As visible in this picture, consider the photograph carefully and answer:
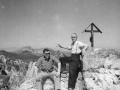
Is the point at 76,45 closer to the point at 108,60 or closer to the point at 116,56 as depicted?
the point at 108,60

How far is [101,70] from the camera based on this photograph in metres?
4.86

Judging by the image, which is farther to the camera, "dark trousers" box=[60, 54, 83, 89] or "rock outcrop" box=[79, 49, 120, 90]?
→ "dark trousers" box=[60, 54, 83, 89]

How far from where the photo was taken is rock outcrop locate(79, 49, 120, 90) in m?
4.23

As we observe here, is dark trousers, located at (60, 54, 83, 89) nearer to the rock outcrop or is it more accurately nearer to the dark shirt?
the rock outcrop

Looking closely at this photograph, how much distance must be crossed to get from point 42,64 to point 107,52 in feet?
11.1

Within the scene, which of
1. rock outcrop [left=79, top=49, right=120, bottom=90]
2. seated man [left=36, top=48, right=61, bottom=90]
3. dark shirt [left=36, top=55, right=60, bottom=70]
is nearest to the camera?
rock outcrop [left=79, top=49, right=120, bottom=90]

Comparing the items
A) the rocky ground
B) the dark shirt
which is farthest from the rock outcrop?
the dark shirt

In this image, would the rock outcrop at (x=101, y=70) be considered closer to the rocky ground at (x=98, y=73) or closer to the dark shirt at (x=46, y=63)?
the rocky ground at (x=98, y=73)

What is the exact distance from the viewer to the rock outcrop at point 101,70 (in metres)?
4.23

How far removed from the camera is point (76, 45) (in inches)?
188

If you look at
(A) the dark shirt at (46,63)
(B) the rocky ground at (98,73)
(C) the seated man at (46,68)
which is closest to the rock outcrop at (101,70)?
(B) the rocky ground at (98,73)

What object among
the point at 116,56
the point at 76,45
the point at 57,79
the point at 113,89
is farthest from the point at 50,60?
the point at 116,56

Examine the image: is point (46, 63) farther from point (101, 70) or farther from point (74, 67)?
point (101, 70)

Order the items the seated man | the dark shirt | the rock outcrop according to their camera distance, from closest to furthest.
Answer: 1. the rock outcrop
2. the seated man
3. the dark shirt
